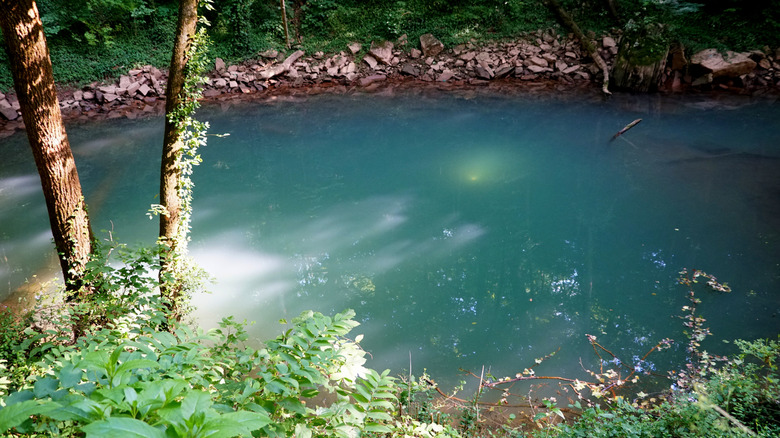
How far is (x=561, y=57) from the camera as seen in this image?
11945mm

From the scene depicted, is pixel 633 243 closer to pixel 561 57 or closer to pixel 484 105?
pixel 484 105

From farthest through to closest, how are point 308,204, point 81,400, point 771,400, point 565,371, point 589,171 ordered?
1. point 589,171
2. point 308,204
3. point 565,371
4. point 771,400
5. point 81,400

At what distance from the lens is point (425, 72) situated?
12367 millimetres

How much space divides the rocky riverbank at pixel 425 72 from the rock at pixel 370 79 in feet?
0.09

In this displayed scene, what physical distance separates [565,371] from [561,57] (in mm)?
10090

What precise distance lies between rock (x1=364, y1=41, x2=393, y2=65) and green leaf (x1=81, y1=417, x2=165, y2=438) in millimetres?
12530

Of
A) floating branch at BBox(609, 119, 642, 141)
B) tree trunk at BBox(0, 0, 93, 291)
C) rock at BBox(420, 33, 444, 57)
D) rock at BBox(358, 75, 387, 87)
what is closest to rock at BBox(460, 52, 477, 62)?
rock at BBox(420, 33, 444, 57)

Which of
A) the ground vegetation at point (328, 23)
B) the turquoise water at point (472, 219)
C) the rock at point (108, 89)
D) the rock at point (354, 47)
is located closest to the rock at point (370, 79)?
the rock at point (354, 47)

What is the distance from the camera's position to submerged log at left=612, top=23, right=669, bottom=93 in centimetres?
1060

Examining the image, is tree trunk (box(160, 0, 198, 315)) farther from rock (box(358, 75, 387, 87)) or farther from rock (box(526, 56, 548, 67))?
rock (box(526, 56, 548, 67))

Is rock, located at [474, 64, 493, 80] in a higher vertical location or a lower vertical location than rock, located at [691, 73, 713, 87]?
higher

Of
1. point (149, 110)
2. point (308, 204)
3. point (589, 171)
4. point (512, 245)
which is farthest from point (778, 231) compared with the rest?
→ point (149, 110)

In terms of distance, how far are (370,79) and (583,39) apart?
5649mm

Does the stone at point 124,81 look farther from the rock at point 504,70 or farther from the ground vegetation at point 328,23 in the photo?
the rock at point 504,70
